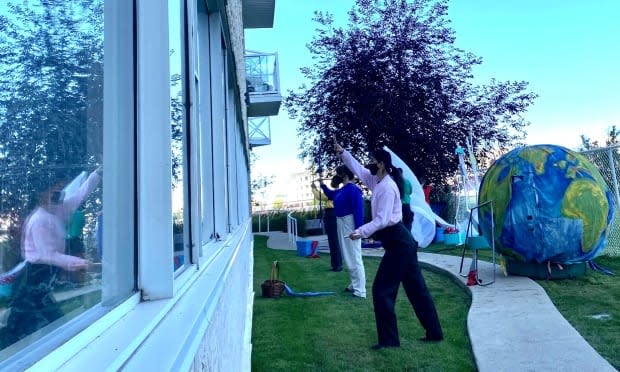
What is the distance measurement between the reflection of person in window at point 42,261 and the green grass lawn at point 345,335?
12.4 feet

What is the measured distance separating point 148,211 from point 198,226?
2.76ft

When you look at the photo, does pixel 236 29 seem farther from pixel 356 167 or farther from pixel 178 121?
pixel 178 121

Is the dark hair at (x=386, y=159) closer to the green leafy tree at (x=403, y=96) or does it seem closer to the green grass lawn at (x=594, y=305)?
the green grass lawn at (x=594, y=305)

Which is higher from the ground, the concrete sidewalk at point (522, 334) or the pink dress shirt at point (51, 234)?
the pink dress shirt at point (51, 234)

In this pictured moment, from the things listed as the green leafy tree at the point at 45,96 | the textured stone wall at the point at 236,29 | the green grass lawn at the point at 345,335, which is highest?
the textured stone wall at the point at 236,29

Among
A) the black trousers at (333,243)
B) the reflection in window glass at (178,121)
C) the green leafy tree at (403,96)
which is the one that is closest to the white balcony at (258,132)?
the green leafy tree at (403,96)

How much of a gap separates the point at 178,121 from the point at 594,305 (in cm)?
565

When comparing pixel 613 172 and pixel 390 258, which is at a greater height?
pixel 613 172

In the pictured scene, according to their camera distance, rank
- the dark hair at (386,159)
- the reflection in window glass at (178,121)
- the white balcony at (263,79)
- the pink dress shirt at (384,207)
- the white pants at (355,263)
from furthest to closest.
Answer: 1. the white balcony at (263,79)
2. the white pants at (355,263)
3. the dark hair at (386,159)
4. the pink dress shirt at (384,207)
5. the reflection in window glass at (178,121)

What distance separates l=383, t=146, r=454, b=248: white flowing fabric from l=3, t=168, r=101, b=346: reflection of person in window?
5831 mm

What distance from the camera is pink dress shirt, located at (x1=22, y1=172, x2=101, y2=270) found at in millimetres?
1012

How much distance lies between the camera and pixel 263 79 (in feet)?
58.5

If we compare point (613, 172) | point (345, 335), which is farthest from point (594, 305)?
point (613, 172)

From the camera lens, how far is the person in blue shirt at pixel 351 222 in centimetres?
784
